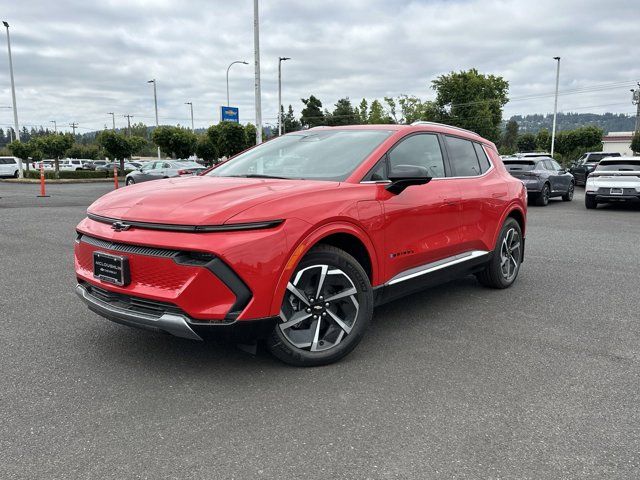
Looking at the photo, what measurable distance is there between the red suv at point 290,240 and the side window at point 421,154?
0.02m

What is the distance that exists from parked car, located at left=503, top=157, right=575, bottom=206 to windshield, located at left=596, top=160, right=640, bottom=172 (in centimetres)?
171

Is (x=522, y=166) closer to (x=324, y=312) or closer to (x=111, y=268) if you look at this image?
(x=324, y=312)

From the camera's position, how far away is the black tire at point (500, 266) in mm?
5453

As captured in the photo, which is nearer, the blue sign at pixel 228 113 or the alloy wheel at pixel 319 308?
the alloy wheel at pixel 319 308

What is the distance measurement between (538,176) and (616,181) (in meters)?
2.33

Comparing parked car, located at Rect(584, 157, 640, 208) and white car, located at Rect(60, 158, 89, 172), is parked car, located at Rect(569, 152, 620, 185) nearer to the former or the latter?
parked car, located at Rect(584, 157, 640, 208)

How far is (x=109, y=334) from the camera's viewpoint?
406cm

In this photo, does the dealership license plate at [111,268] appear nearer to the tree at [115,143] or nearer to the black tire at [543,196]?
the black tire at [543,196]

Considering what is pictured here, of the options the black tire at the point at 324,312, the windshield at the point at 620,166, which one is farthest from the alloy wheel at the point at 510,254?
the windshield at the point at 620,166

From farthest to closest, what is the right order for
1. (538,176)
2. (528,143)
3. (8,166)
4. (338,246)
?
(528,143)
(8,166)
(538,176)
(338,246)

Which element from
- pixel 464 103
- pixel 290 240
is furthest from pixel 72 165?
pixel 290 240

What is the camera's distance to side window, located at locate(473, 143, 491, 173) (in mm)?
5402

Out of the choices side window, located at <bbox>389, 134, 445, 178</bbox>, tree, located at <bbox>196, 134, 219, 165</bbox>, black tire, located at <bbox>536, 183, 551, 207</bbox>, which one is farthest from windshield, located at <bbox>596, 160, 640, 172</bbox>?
tree, located at <bbox>196, 134, 219, 165</bbox>

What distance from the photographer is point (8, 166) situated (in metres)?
39.8
